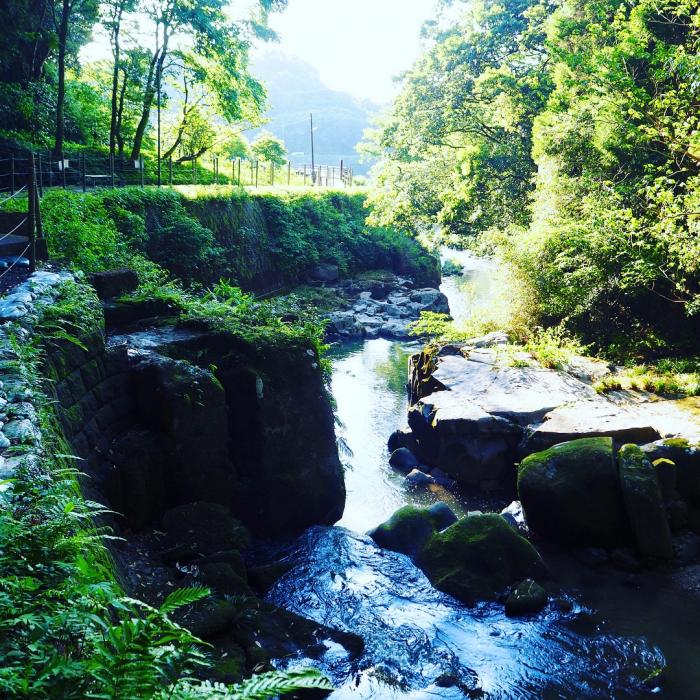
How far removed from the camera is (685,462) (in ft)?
29.9

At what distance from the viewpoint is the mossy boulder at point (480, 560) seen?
7973mm

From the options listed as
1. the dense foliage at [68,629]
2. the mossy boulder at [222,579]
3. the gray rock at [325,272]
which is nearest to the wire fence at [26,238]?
the mossy boulder at [222,579]

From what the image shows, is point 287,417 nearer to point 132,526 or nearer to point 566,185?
point 132,526

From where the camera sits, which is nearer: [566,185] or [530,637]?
[530,637]

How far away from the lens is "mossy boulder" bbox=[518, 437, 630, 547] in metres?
8.73

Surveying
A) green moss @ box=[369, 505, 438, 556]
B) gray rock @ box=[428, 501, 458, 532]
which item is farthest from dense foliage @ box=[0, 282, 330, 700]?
gray rock @ box=[428, 501, 458, 532]

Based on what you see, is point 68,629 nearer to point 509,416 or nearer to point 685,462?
point 685,462

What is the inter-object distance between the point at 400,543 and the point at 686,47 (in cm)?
1211

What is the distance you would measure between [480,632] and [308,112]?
176 meters

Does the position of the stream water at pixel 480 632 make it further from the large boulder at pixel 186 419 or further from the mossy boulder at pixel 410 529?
the large boulder at pixel 186 419

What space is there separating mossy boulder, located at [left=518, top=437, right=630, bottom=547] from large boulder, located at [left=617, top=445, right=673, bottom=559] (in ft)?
0.66

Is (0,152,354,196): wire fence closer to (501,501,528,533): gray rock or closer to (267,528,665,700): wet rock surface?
(267,528,665,700): wet rock surface

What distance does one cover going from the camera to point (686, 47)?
1419 centimetres

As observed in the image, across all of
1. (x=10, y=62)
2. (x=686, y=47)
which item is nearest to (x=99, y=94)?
(x=10, y=62)
